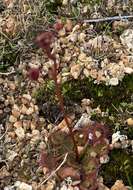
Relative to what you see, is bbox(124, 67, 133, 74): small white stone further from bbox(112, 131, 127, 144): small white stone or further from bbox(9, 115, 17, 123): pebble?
bbox(9, 115, 17, 123): pebble

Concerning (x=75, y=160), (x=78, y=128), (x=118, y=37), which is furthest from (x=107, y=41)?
(x=75, y=160)

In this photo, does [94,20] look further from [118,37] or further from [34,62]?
[34,62]

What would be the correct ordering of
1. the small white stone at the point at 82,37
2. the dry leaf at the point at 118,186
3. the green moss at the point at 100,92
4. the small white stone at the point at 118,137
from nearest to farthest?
the dry leaf at the point at 118,186
the small white stone at the point at 118,137
the green moss at the point at 100,92
the small white stone at the point at 82,37

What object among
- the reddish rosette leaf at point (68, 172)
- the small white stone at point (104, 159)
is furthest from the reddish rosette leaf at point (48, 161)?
→ the small white stone at point (104, 159)

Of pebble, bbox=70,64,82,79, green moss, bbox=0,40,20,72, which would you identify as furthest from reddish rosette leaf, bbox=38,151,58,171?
green moss, bbox=0,40,20,72

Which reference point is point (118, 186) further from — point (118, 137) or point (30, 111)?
point (30, 111)

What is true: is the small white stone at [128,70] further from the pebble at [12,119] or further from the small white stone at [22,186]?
the small white stone at [22,186]

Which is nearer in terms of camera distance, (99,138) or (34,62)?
(99,138)

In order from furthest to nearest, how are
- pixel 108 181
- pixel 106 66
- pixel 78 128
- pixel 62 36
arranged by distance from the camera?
pixel 62 36
pixel 106 66
pixel 78 128
pixel 108 181
